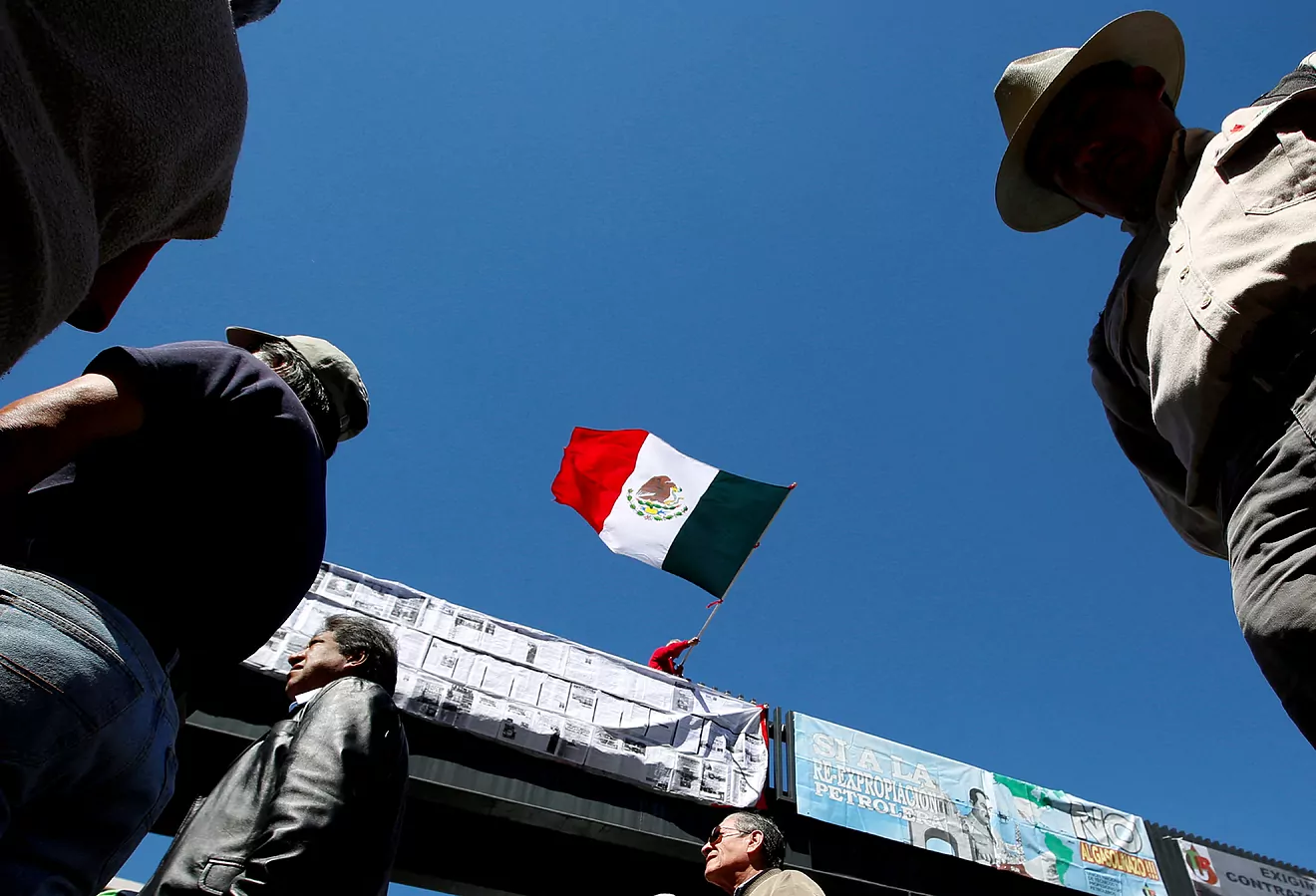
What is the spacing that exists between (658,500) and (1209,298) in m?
7.61

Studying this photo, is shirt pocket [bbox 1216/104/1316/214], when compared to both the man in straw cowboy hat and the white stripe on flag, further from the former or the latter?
the white stripe on flag

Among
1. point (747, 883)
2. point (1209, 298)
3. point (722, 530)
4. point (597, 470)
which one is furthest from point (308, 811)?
point (597, 470)

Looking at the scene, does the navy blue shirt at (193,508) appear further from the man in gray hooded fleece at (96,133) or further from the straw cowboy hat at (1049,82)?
the straw cowboy hat at (1049,82)

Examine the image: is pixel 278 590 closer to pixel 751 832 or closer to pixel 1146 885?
pixel 751 832

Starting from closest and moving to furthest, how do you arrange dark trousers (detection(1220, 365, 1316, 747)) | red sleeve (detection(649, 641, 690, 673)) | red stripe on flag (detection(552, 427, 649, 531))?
dark trousers (detection(1220, 365, 1316, 747))
red stripe on flag (detection(552, 427, 649, 531))
red sleeve (detection(649, 641, 690, 673))

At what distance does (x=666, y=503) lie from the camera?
28.9ft

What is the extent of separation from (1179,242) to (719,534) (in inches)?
281

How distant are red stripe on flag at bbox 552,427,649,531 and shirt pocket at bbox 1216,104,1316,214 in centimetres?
771

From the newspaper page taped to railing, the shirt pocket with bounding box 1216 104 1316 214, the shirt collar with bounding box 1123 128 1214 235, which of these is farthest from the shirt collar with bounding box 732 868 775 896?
the newspaper page taped to railing

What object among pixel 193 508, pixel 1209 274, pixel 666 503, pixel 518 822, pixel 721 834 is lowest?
pixel 193 508

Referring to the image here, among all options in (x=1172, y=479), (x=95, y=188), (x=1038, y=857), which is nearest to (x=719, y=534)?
(x=1038, y=857)

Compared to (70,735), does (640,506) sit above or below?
above

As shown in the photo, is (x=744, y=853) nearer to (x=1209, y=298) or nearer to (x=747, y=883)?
(x=747, y=883)

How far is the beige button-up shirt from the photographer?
1317mm
